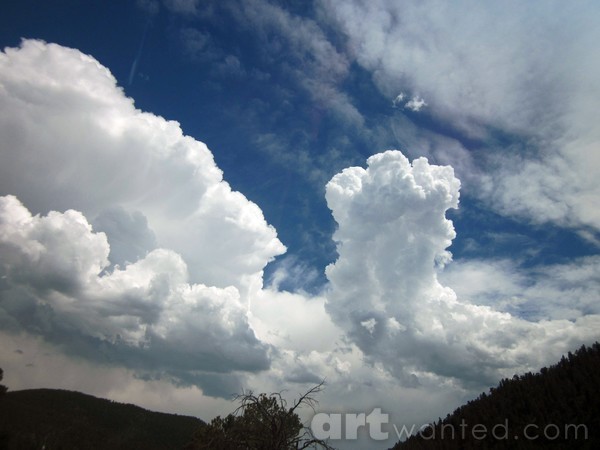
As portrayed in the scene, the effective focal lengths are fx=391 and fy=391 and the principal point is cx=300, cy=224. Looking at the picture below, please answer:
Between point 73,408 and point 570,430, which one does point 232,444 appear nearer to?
point 570,430

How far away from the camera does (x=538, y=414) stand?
21297 millimetres

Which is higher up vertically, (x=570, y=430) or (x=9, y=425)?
(x=570, y=430)

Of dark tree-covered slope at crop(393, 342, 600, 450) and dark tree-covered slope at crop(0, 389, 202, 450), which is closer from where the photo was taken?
dark tree-covered slope at crop(393, 342, 600, 450)

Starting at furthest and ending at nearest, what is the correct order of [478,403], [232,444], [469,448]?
[478,403], [469,448], [232,444]

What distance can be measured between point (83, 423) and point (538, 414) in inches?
5675

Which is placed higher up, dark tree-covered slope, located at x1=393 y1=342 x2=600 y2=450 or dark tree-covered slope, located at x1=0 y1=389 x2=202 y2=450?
dark tree-covered slope, located at x1=393 y1=342 x2=600 y2=450

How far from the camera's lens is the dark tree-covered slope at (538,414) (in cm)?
1898

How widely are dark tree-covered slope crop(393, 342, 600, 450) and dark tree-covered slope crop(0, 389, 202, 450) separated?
3527 inches

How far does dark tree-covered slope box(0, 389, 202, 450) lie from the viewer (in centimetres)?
10219

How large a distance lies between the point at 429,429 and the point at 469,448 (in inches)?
389

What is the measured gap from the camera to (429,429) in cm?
3092

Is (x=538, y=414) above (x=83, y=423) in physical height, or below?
above

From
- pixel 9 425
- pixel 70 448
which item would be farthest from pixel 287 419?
pixel 9 425

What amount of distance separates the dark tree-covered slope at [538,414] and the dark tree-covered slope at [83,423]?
89.6 metres
